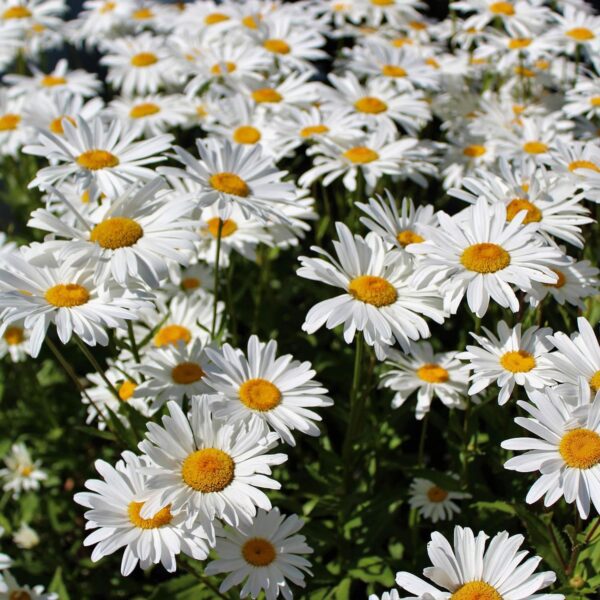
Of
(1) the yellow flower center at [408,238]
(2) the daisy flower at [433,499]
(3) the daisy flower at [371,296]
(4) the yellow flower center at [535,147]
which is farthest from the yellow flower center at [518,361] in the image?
(4) the yellow flower center at [535,147]

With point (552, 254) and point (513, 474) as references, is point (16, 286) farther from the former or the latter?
point (513, 474)

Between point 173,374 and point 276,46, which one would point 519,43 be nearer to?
point 276,46

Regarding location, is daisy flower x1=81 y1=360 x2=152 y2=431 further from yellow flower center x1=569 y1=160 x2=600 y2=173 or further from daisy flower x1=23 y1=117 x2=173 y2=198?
yellow flower center x1=569 y1=160 x2=600 y2=173

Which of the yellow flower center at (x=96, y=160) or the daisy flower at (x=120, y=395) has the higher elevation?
the yellow flower center at (x=96, y=160)

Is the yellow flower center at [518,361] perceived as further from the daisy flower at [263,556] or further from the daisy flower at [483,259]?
the daisy flower at [263,556]

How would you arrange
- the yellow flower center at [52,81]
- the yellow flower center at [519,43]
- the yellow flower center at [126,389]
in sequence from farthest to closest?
the yellow flower center at [52,81], the yellow flower center at [519,43], the yellow flower center at [126,389]

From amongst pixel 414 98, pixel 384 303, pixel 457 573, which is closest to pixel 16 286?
pixel 384 303

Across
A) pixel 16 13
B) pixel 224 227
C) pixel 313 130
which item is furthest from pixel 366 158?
pixel 16 13
